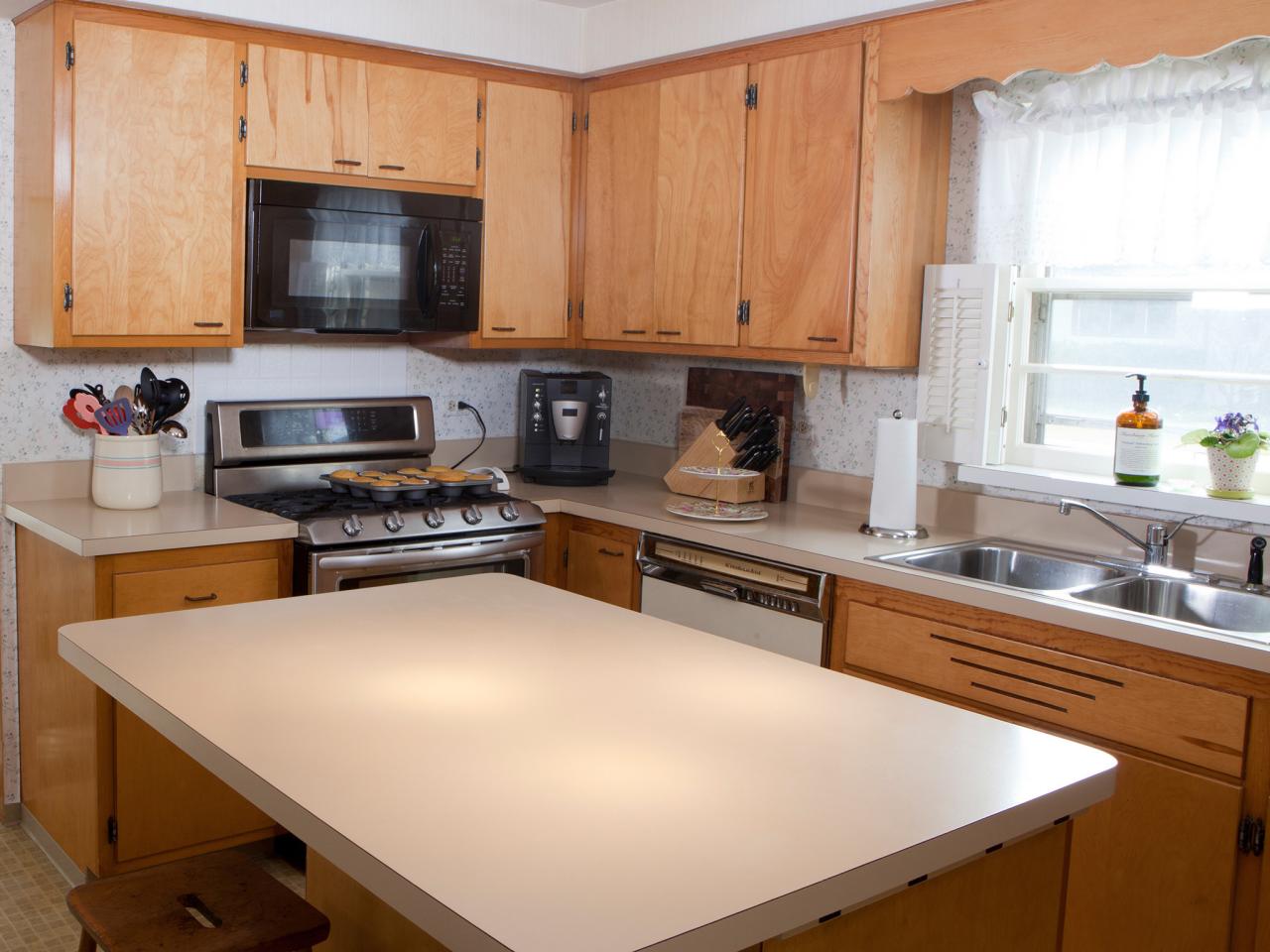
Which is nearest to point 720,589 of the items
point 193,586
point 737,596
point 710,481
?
point 737,596

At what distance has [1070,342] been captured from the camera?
335 cm

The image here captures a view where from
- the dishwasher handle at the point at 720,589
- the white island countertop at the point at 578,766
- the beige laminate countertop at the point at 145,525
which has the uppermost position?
the beige laminate countertop at the point at 145,525

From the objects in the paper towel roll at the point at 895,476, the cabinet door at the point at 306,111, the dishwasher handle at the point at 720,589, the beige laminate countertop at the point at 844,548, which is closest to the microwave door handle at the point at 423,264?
the cabinet door at the point at 306,111

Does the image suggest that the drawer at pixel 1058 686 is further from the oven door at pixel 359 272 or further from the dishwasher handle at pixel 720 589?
the oven door at pixel 359 272

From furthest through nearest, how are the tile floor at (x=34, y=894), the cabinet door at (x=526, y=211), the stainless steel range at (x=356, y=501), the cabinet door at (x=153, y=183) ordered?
the cabinet door at (x=526, y=211)
the stainless steel range at (x=356, y=501)
the cabinet door at (x=153, y=183)
the tile floor at (x=34, y=894)

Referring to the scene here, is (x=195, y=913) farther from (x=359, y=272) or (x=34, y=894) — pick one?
(x=359, y=272)

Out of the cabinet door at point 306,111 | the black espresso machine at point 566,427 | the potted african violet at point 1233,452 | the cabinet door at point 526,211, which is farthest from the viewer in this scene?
the black espresso machine at point 566,427

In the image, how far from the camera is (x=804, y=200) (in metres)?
3.49

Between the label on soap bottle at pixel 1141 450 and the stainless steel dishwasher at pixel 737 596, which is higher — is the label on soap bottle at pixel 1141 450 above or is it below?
above

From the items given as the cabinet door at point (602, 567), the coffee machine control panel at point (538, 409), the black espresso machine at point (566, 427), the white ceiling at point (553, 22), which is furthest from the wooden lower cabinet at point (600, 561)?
the white ceiling at point (553, 22)

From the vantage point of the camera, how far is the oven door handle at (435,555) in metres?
3.34

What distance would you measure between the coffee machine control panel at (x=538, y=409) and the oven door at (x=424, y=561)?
0.55m

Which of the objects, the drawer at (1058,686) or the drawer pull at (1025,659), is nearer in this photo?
the drawer at (1058,686)

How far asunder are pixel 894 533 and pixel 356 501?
1595 millimetres
